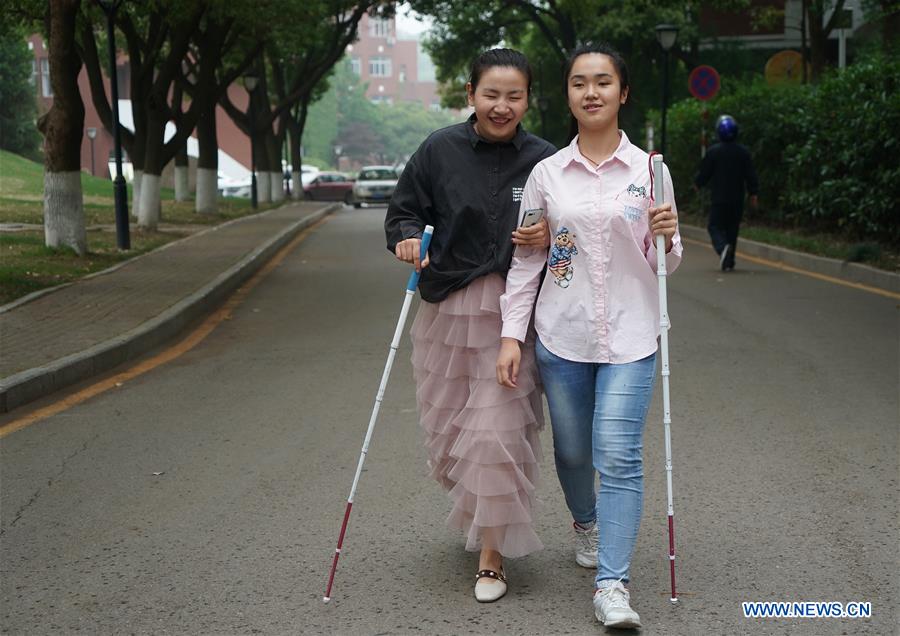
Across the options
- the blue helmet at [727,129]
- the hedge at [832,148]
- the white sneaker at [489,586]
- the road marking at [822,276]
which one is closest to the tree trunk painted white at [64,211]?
the blue helmet at [727,129]

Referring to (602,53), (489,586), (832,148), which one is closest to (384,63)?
(832,148)

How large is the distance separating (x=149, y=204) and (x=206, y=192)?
7.49 metres

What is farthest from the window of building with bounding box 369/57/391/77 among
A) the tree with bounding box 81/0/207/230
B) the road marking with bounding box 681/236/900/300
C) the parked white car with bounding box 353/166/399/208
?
the road marking with bounding box 681/236/900/300

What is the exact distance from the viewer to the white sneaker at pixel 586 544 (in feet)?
15.5

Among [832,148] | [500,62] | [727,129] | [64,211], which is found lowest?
[64,211]

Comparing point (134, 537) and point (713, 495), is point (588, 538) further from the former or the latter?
point (134, 537)

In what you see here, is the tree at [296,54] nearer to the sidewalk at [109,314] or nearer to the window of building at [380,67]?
the sidewalk at [109,314]

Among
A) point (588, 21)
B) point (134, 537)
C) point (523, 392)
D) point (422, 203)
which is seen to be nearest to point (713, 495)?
point (523, 392)

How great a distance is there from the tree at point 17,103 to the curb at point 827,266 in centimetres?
4097

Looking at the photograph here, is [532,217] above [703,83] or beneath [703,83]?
beneath

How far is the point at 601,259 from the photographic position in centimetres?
421

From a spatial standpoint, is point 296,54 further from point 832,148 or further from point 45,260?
point 832,148

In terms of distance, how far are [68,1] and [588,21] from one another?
85.0 ft

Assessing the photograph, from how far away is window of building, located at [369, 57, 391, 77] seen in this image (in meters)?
190
